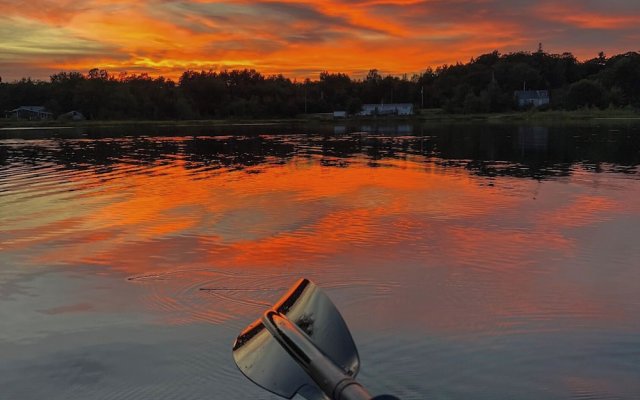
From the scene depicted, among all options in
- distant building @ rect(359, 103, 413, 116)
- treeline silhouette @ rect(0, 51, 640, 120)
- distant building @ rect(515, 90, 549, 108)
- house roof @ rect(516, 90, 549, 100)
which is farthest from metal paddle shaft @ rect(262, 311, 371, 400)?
house roof @ rect(516, 90, 549, 100)

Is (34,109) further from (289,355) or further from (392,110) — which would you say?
(289,355)

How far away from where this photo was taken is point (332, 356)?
17.4 feet

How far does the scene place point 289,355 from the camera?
16.9ft

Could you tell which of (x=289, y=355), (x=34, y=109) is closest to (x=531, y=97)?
(x=34, y=109)

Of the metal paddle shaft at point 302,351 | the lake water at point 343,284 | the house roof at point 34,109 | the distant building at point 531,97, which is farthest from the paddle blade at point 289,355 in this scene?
the house roof at point 34,109

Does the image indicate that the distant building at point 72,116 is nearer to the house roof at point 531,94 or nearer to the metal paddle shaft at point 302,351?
the house roof at point 531,94

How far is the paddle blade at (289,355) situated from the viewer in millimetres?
4996

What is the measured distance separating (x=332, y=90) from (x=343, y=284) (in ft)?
548

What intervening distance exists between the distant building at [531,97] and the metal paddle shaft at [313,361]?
148 meters

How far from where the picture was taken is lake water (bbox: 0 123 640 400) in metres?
6.55

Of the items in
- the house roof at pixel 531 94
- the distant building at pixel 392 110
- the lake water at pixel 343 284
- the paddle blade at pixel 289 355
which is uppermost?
the house roof at pixel 531 94

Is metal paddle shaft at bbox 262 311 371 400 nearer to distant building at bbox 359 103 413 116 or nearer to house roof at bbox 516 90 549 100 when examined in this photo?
distant building at bbox 359 103 413 116

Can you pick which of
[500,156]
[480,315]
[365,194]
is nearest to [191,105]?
[500,156]

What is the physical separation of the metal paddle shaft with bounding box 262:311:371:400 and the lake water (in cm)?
123
